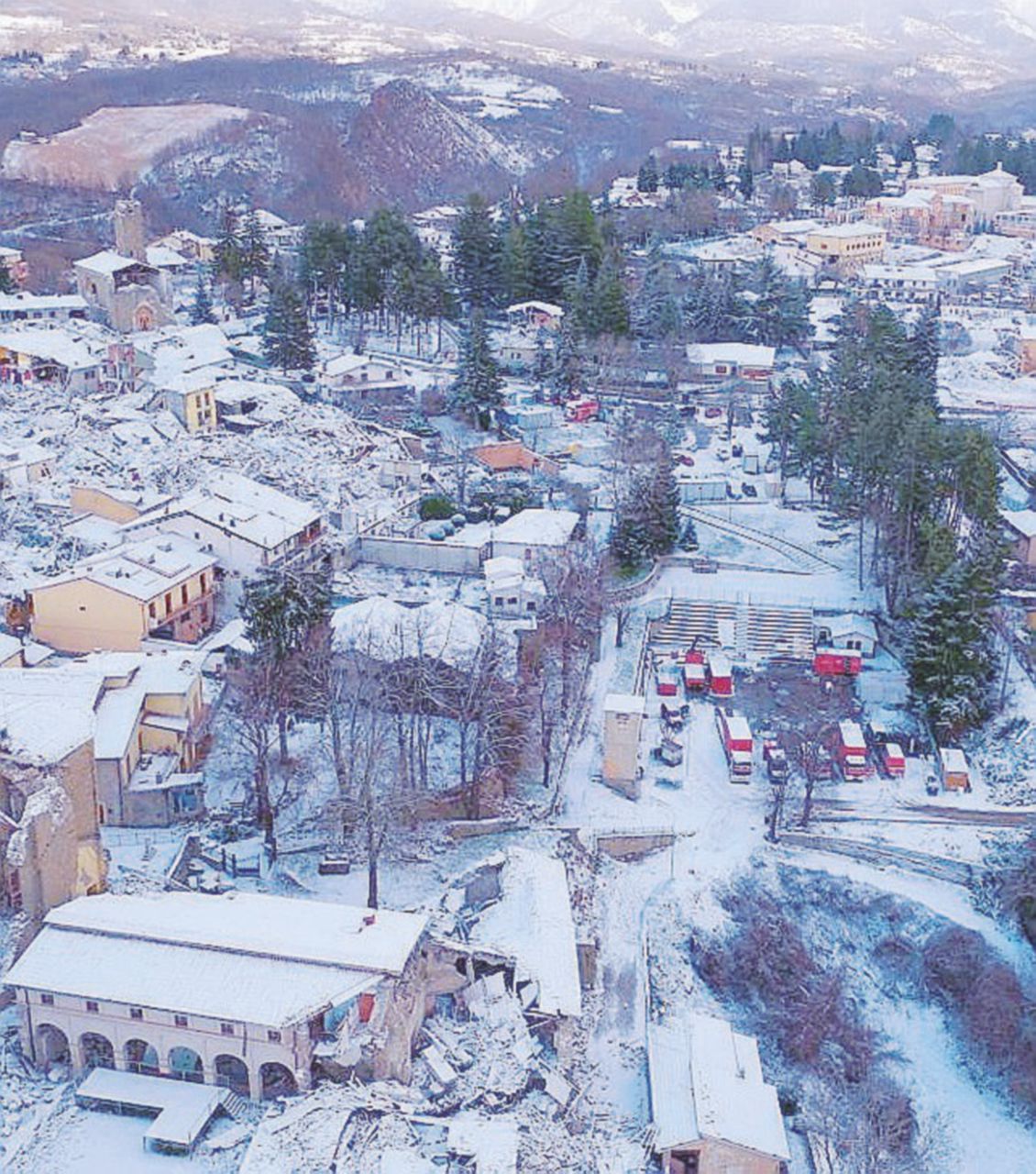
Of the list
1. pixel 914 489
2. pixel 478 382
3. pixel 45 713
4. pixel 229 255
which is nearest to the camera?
pixel 45 713

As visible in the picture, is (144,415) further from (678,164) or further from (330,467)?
(678,164)

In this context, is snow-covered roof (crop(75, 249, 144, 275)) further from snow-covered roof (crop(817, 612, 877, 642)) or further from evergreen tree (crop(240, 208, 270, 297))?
snow-covered roof (crop(817, 612, 877, 642))

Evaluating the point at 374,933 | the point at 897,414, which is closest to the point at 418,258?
the point at 897,414

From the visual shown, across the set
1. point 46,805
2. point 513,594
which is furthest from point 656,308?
point 46,805

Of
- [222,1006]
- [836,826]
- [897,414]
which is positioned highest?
[897,414]

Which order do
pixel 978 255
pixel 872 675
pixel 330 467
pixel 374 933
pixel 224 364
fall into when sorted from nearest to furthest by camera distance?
pixel 374 933
pixel 872 675
pixel 330 467
pixel 224 364
pixel 978 255

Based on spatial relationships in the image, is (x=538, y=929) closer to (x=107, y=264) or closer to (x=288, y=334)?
(x=288, y=334)

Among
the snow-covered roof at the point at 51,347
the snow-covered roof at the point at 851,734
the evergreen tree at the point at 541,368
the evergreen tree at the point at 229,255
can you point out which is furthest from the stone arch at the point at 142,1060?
the evergreen tree at the point at 229,255
